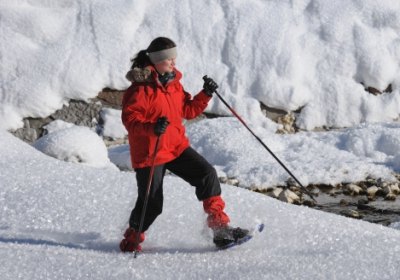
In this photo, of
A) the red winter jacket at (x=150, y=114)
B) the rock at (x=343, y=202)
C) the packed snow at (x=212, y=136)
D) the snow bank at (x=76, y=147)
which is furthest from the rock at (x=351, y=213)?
the red winter jacket at (x=150, y=114)

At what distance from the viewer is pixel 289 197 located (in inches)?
311

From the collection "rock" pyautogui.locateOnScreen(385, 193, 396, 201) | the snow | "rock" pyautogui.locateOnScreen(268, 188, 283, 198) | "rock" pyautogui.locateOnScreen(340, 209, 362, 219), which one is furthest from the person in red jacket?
the snow

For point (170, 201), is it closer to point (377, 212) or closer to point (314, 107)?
point (377, 212)

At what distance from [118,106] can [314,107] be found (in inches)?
120

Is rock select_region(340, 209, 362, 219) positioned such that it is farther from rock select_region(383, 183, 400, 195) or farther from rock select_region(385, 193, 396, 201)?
rock select_region(383, 183, 400, 195)

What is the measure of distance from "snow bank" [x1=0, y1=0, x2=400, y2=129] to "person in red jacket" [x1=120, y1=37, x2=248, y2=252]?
21.3 feet

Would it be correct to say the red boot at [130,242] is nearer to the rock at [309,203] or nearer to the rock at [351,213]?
the rock at [351,213]

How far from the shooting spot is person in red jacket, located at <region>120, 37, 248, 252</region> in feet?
14.2

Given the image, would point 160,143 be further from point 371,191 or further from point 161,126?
point 371,191

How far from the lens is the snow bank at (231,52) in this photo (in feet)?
36.4

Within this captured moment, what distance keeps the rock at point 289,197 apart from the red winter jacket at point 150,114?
3512 mm

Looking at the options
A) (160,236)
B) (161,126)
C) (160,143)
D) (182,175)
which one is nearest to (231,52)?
(160,236)

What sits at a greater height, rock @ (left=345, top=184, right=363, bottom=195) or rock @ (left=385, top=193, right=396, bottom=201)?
rock @ (left=385, top=193, right=396, bottom=201)

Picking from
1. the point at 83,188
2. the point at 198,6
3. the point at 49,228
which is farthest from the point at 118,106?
the point at 49,228
